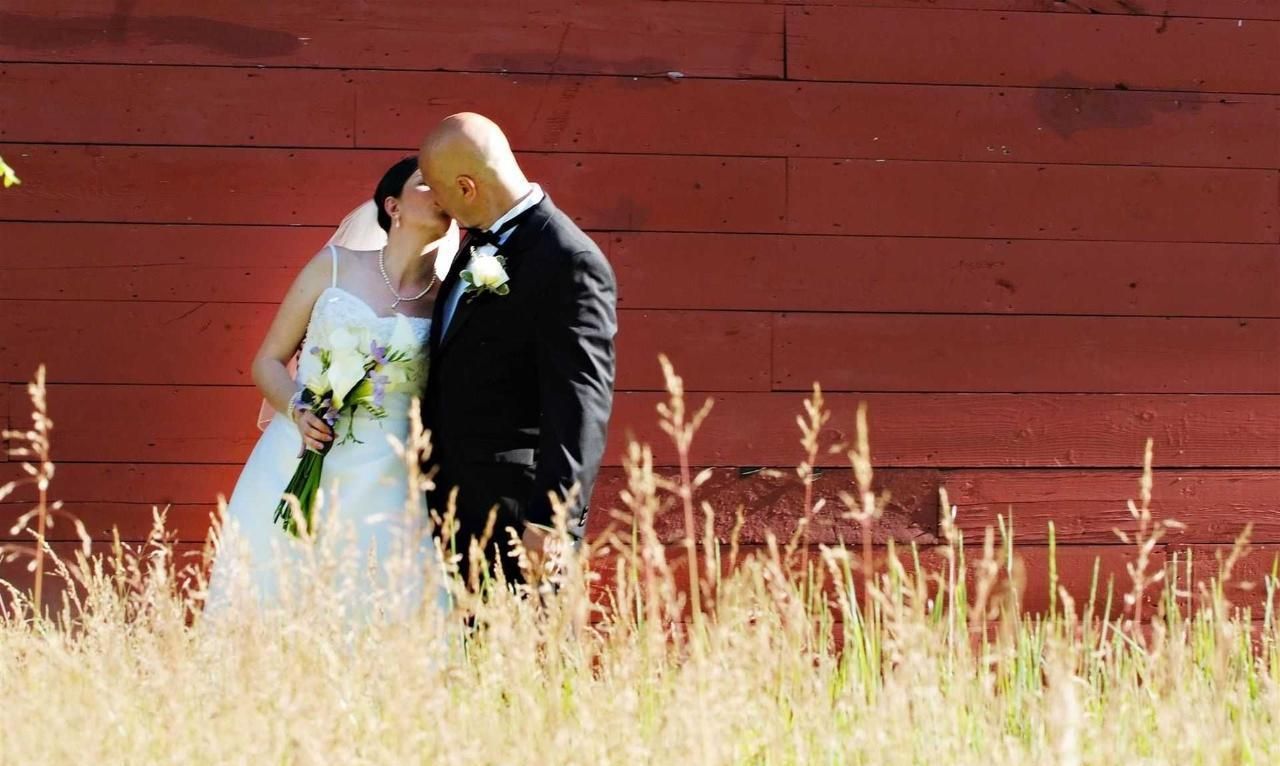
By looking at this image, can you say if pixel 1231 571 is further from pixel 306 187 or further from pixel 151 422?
pixel 151 422

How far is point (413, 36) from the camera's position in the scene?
13.5 feet

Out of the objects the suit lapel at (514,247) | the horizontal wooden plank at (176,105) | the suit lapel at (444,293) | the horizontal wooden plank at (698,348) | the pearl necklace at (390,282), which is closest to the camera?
the suit lapel at (514,247)

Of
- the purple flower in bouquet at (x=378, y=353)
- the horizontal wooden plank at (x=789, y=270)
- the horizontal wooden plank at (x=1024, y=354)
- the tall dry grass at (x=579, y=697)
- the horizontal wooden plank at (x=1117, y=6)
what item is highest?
the horizontal wooden plank at (x=1117, y=6)

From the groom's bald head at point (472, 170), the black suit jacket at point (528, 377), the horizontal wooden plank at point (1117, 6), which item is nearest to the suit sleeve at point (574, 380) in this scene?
the black suit jacket at point (528, 377)

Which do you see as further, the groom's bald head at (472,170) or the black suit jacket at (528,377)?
the groom's bald head at (472,170)

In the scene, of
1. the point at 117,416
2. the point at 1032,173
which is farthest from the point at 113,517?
the point at 1032,173

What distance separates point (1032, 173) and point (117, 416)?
255cm

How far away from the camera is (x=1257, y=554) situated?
4.39m

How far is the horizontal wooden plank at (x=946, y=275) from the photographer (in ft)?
13.7

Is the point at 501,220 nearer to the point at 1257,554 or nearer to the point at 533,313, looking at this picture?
the point at 533,313

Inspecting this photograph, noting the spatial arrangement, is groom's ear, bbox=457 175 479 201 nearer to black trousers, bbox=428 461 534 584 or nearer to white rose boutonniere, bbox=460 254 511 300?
white rose boutonniere, bbox=460 254 511 300

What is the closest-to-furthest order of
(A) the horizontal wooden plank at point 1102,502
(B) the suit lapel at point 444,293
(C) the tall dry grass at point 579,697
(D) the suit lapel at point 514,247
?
(C) the tall dry grass at point 579,697, (D) the suit lapel at point 514,247, (B) the suit lapel at point 444,293, (A) the horizontal wooden plank at point 1102,502

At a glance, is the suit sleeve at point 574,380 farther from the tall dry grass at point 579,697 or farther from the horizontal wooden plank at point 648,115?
the horizontal wooden plank at point 648,115

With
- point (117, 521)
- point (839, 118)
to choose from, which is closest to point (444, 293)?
point (117, 521)
